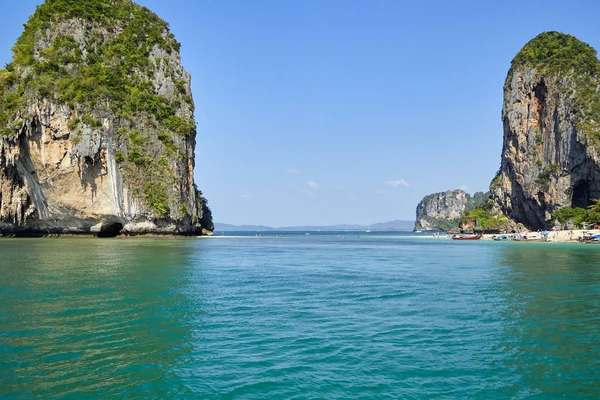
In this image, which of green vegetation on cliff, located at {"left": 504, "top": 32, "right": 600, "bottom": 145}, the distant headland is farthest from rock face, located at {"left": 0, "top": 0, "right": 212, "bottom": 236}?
green vegetation on cliff, located at {"left": 504, "top": 32, "right": 600, "bottom": 145}

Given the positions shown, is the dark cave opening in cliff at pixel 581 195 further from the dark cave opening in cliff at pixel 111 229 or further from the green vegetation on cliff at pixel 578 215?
the dark cave opening in cliff at pixel 111 229

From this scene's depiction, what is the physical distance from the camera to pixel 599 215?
276 feet

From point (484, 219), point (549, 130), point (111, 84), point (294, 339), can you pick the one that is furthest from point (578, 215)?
point (111, 84)

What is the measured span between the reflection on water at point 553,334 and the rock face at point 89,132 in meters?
70.5

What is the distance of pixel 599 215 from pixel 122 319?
94.6 meters

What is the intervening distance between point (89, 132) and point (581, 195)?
10737cm

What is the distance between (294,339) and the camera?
46.2 ft

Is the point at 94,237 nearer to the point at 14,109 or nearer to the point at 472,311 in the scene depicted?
the point at 14,109

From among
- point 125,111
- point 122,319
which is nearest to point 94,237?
point 125,111

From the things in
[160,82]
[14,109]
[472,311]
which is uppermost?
[160,82]

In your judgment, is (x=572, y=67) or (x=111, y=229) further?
(x=572, y=67)

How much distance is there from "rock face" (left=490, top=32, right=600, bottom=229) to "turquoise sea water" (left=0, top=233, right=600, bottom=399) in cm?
8262

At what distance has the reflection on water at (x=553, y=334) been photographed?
35.6 feet

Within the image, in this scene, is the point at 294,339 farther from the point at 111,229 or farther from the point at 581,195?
Answer: the point at 581,195
